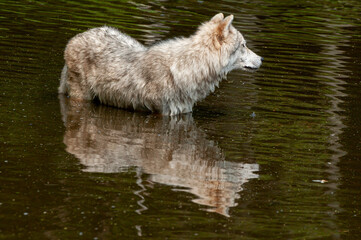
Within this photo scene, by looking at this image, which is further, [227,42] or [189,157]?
[227,42]

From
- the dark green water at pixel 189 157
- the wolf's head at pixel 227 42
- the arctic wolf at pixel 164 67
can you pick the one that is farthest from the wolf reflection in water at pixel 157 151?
the wolf's head at pixel 227 42

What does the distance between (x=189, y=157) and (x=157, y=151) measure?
42 centimetres

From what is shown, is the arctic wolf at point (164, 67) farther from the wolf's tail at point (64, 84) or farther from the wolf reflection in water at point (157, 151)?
the wolf's tail at point (64, 84)

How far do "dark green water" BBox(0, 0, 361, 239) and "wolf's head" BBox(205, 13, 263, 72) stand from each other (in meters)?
0.84

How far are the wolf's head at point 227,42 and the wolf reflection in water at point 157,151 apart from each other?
111 cm

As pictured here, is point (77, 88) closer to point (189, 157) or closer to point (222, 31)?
point (222, 31)

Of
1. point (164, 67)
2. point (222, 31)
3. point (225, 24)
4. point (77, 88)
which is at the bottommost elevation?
point (77, 88)

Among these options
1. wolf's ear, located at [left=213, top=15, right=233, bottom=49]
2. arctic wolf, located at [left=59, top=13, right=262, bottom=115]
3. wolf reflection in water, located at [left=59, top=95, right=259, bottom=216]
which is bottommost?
wolf reflection in water, located at [left=59, top=95, right=259, bottom=216]

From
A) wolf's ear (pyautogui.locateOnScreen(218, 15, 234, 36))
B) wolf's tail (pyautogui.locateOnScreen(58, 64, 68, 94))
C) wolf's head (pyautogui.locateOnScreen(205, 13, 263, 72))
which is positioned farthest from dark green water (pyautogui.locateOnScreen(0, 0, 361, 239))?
wolf's ear (pyautogui.locateOnScreen(218, 15, 234, 36))

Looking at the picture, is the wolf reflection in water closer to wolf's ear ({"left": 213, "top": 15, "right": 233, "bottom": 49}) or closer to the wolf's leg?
the wolf's leg

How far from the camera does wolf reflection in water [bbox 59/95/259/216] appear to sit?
8.16m

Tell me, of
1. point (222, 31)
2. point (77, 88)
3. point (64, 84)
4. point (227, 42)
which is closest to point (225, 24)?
point (222, 31)

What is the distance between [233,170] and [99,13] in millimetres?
13263

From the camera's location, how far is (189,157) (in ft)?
30.7
